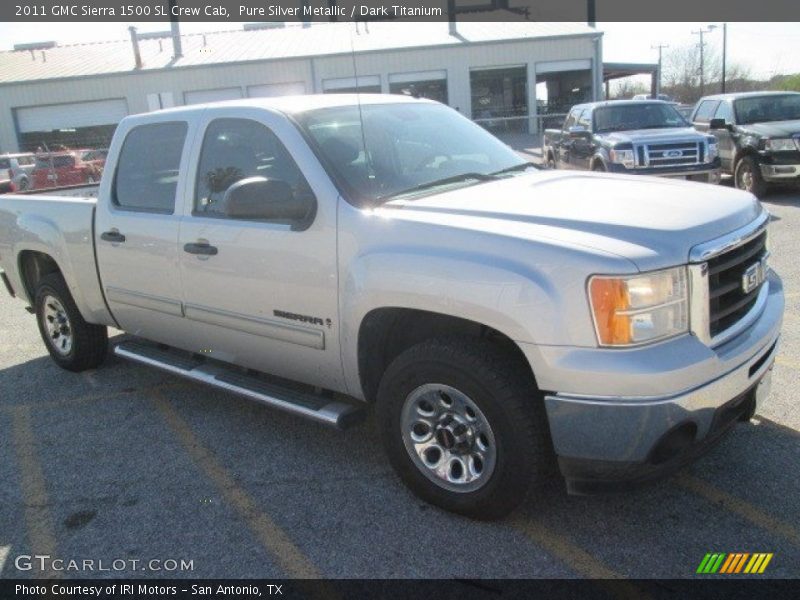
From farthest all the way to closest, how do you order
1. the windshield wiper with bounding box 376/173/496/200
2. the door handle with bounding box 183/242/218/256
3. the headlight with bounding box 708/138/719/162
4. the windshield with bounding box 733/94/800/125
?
the windshield with bounding box 733/94/800/125, the headlight with bounding box 708/138/719/162, the door handle with bounding box 183/242/218/256, the windshield wiper with bounding box 376/173/496/200

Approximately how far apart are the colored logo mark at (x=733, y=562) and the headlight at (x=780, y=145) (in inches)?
403

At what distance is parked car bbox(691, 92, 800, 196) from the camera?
11.4 m

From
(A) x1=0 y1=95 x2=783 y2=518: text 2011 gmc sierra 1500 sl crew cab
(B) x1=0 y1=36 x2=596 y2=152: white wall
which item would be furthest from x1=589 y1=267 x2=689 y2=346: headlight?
(B) x1=0 y1=36 x2=596 y2=152: white wall

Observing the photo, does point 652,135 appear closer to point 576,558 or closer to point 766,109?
point 766,109

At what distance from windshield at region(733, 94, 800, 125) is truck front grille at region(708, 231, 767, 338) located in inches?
416

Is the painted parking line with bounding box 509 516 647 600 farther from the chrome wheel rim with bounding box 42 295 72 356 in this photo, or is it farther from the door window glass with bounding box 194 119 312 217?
the chrome wheel rim with bounding box 42 295 72 356

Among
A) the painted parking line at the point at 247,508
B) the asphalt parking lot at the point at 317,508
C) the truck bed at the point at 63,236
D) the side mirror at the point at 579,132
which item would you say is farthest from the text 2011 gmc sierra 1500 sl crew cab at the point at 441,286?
the side mirror at the point at 579,132

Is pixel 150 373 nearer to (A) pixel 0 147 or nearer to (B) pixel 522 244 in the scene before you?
(B) pixel 522 244

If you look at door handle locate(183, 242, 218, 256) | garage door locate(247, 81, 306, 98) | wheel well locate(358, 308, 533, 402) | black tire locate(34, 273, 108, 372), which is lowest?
black tire locate(34, 273, 108, 372)

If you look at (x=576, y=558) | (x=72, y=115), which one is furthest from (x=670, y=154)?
(x=72, y=115)

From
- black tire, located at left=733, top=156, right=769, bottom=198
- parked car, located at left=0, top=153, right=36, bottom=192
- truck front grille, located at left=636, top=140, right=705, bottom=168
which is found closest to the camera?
truck front grille, located at left=636, top=140, right=705, bottom=168

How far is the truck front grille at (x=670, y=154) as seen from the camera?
419 inches

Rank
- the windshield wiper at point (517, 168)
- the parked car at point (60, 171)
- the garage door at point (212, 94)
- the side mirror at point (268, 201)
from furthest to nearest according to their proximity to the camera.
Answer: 1. the garage door at point (212, 94)
2. the parked car at point (60, 171)
3. the windshield wiper at point (517, 168)
4. the side mirror at point (268, 201)

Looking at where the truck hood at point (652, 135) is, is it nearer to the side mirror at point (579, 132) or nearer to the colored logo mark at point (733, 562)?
the side mirror at point (579, 132)
